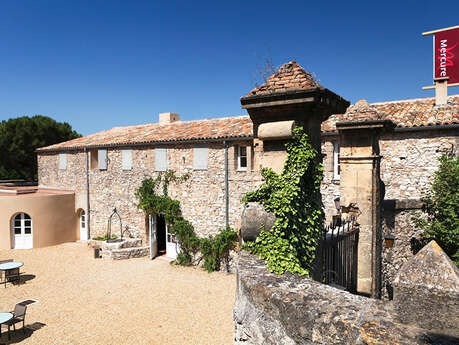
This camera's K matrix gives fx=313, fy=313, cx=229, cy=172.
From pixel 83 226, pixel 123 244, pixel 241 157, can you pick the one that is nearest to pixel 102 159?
pixel 83 226

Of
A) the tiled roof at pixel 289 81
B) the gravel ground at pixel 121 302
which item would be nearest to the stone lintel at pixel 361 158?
the tiled roof at pixel 289 81

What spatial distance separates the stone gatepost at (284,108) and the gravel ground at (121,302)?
6435 mm

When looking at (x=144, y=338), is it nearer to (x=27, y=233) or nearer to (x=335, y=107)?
(x=335, y=107)

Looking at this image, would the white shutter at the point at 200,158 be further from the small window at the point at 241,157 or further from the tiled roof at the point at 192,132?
the small window at the point at 241,157

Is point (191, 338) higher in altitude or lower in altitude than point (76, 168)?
lower

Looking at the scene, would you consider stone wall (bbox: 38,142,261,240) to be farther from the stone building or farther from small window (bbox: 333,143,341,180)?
small window (bbox: 333,143,341,180)

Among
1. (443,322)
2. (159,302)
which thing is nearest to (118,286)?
(159,302)

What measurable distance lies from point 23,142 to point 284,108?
34.1 metres

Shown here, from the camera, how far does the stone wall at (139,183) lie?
1370cm

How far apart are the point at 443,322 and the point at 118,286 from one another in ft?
39.8

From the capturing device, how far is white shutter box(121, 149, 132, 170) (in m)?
16.9

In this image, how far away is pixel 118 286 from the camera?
12.1 m

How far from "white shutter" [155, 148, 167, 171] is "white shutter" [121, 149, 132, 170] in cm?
198

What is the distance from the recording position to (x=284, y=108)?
3441 mm
